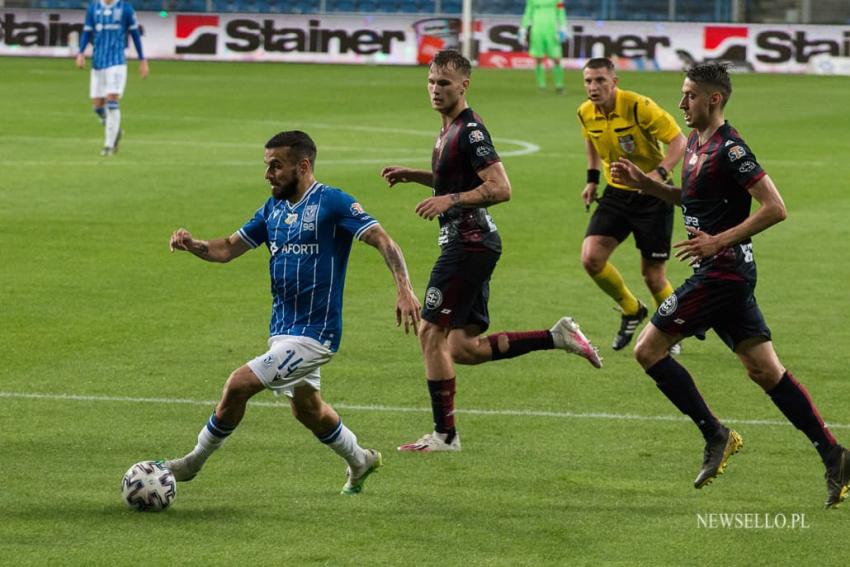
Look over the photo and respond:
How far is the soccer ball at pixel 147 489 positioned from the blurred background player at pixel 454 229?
1737 millimetres

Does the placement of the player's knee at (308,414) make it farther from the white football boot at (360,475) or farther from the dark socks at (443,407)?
the dark socks at (443,407)

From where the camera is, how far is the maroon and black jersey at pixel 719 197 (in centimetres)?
801

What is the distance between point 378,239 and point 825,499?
2.42 m

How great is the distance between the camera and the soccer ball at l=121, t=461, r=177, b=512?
746 cm

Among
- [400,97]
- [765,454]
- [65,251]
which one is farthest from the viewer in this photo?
[400,97]

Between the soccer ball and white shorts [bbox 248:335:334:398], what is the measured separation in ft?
2.05

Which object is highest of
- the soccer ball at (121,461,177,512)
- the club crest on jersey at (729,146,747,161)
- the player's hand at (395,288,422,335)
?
the club crest on jersey at (729,146,747,161)

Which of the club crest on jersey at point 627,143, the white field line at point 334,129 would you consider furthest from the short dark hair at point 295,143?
the white field line at point 334,129

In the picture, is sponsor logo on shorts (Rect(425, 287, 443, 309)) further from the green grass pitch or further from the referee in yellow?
the referee in yellow

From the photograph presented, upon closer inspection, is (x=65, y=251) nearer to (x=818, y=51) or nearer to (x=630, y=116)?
(x=630, y=116)

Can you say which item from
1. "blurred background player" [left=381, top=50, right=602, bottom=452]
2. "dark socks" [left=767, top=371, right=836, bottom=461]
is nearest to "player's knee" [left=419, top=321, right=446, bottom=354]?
"blurred background player" [left=381, top=50, right=602, bottom=452]

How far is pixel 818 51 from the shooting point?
4266cm

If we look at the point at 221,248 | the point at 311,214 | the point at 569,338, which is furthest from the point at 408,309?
the point at 569,338

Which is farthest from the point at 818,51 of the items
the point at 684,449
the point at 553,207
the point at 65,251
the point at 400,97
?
the point at 684,449
